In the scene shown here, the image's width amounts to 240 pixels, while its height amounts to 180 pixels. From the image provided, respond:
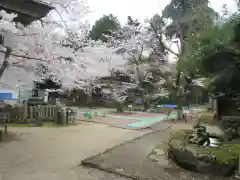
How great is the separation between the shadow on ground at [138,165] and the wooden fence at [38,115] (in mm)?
5078

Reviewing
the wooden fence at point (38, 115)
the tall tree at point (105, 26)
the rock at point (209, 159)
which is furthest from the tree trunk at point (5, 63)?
the tall tree at point (105, 26)

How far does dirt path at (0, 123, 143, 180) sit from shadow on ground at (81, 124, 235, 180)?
24cm

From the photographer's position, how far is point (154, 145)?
6.16 metres

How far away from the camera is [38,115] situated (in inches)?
399

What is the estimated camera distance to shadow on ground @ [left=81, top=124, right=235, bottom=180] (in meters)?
3.78

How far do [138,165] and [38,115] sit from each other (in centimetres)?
714

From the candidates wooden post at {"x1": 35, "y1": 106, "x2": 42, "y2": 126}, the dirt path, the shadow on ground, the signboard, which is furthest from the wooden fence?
the shadow on ground

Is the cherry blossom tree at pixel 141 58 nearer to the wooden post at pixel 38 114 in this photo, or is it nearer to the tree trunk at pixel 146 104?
the tree trunk at pixel 146 104

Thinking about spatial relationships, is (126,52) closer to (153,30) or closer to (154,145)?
(153,30)

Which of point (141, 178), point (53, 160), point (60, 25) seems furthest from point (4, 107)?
point (141, 178)

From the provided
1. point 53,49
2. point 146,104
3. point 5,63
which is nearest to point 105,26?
point 146,104

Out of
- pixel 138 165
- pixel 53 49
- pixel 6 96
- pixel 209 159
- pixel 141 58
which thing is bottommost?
pixel 138 165

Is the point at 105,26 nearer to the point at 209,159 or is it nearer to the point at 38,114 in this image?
the point at 38,114

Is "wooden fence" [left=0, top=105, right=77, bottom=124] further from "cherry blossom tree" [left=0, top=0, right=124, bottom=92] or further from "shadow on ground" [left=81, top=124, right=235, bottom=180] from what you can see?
"shadow on ground" [left=81, top=124, right=235, bottom=180]
